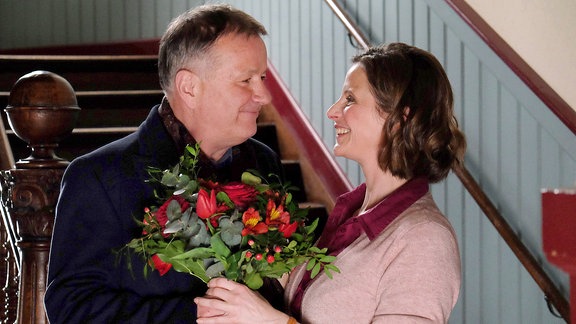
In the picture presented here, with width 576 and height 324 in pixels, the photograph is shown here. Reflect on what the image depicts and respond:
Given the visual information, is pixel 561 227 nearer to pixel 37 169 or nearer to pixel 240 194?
pixel 240 194

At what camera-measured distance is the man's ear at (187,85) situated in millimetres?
1918

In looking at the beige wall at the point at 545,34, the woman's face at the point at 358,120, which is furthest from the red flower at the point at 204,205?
the beige wall at the point at 545,34

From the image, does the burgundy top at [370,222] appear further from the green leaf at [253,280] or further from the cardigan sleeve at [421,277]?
the green leaf at [253,280]

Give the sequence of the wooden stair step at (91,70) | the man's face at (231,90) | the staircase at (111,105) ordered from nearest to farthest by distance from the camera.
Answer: the man's face at (231,90) < the staircase at (111,105) < the wooden stair step at (91,70)

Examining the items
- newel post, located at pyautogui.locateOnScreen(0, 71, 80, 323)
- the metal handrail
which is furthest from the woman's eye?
the metal handrail

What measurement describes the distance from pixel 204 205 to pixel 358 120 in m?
0.53

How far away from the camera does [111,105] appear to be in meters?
5.45

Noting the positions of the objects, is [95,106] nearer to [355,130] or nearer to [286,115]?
[286,115]

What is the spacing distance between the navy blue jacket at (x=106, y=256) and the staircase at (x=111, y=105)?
7.87 feet

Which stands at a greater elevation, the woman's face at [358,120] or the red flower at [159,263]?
the woman's face at [358,120]

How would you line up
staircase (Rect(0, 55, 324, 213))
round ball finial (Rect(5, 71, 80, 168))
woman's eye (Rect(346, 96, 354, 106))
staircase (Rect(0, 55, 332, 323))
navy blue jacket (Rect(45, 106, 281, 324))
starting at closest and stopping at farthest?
1. navy blue jacket (Rect(45, 106, 281, 324))
2. woman's eye (Rect(346, 96, 354, 106))
3. round ball finial (Rect(5, 71, 80, 168))
4. staircase (Rect(0, 55, 332, 323))
5. staircase (Rect(0, 55, 324, 213))

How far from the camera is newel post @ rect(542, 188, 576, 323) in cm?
67

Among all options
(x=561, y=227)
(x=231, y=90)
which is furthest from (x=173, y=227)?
(x=561, y=227)

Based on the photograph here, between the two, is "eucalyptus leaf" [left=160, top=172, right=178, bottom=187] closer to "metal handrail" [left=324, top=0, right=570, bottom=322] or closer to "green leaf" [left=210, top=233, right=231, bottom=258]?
"green leaf" [left=210, top=233, right=231, bottom=258]
